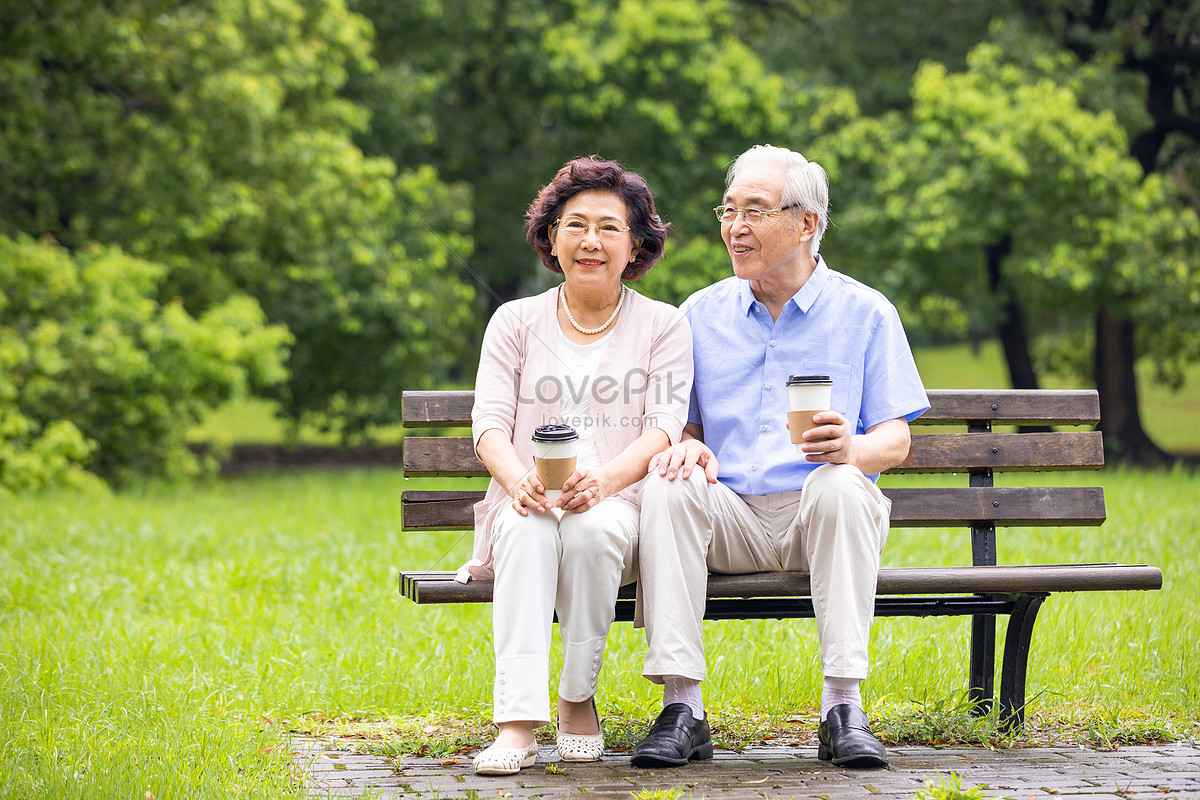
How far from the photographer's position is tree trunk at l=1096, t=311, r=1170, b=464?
15.0 m

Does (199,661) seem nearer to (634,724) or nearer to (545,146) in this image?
(634,724)

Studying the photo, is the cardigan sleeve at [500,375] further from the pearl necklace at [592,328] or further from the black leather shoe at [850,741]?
the black leather shoe at [850,741]

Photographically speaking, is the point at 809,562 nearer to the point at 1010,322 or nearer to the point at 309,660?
the point at 309,660

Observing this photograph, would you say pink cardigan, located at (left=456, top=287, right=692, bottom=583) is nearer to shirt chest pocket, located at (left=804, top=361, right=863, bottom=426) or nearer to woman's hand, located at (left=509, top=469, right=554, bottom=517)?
woman's hand, located at (left=509, top=469, right=554, bottom=517)

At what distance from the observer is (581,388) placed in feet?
11.2

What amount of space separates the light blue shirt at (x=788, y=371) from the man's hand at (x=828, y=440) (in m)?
0.25

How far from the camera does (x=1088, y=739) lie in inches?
135

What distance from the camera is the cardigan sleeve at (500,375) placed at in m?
3.36

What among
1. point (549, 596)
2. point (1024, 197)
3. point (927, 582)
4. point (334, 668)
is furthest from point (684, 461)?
point (1024, 197)

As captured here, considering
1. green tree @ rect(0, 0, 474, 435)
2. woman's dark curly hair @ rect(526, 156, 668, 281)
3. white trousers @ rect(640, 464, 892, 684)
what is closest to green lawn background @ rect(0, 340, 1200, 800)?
white trousers @ rect(640, 464, 892, 684)

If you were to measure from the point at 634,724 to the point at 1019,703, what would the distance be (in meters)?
1.17

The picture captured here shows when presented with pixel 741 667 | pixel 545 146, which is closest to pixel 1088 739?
pixel 741 667

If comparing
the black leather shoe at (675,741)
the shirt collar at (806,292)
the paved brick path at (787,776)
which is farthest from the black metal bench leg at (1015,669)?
the shirt collar at (806,292)

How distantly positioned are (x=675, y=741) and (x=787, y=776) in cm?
30
